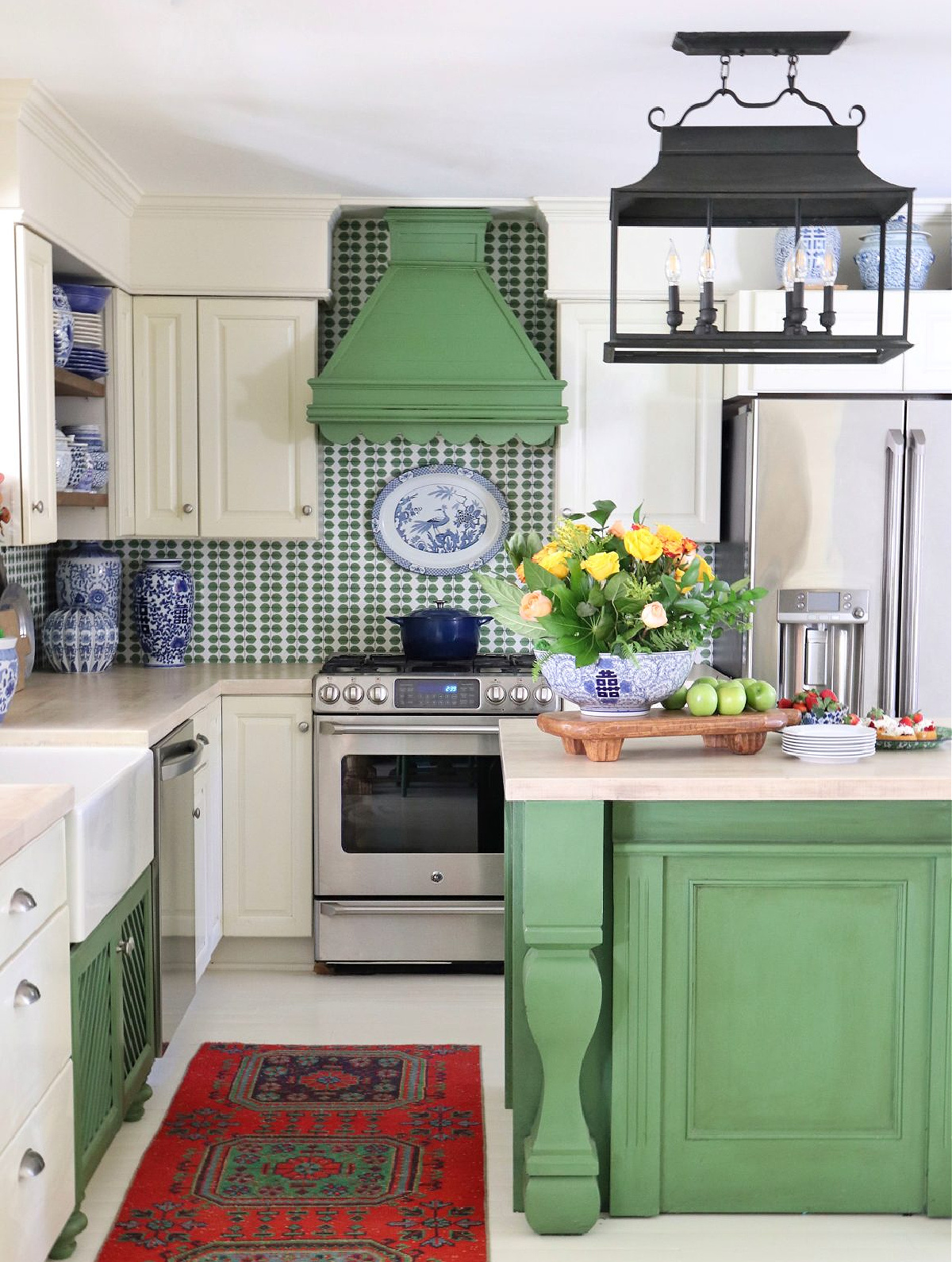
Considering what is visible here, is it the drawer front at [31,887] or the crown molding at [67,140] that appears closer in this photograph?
the drawer front at [31,887]

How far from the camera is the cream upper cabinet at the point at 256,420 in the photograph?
14.1ft

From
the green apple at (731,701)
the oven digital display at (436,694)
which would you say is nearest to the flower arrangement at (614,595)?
the green apple at (731,701)

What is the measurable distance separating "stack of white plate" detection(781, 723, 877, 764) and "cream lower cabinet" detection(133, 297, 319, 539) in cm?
219

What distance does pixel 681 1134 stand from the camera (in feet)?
8.50

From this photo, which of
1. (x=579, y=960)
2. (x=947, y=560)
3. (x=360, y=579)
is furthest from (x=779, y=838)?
(x=360, y=579)

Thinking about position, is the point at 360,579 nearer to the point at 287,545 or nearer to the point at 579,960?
the point at 287,545

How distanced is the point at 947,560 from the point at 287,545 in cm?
225

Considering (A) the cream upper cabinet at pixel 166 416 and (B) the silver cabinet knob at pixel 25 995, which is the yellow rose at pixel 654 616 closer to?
(B) the silver cabinet knob at pixel 25 995

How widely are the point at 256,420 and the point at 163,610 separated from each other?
2.37 ft

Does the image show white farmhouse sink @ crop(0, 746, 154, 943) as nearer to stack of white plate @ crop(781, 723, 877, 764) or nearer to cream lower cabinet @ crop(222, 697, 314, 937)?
cream lower cabinet @ crop(222, 697, 314, 937)

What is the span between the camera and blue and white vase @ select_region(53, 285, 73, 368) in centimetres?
365

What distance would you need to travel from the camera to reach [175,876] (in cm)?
340

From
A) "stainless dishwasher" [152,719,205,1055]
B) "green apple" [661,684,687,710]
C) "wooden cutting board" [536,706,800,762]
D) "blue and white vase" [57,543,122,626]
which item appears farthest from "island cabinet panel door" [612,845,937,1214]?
"blue and white vase" [57,543,122,626]

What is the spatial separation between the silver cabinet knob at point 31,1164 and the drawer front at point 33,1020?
0.07 metres
